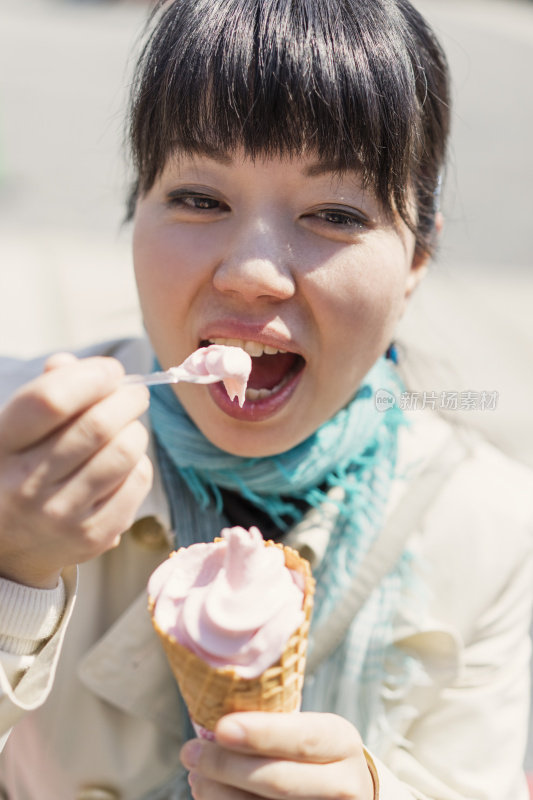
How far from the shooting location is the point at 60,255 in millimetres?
5625

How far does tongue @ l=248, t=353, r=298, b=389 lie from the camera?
174 centimetres

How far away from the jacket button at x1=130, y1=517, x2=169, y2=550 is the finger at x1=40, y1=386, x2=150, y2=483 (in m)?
0.78

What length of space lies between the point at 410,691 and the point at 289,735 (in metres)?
0.68

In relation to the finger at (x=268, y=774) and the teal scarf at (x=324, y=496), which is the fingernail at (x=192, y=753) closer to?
the finger at (x=268, y=774)

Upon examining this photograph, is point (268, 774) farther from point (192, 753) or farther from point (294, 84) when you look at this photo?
point (294, 84)

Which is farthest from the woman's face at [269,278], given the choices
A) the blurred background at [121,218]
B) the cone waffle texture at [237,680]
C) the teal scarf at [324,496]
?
the blurred background at [121,218]

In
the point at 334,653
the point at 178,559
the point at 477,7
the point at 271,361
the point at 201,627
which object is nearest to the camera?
the point at 201,627

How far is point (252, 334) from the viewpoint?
1556 millimetres

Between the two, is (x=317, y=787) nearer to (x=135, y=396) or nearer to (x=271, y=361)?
(x=135, y=396)

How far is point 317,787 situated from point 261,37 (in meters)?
1.23

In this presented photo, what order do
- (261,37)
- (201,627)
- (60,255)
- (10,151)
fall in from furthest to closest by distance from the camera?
1. (10,151)
2. (60,255)
3. (261,37)
4. (201,627)

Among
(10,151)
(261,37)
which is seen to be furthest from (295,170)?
(10,151)

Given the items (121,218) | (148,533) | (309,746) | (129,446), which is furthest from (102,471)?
(121,218)

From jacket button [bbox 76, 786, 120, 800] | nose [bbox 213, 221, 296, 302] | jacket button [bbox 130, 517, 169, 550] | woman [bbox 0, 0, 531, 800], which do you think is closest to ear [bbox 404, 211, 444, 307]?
woman [bbox 0, 0, 531, 800]
